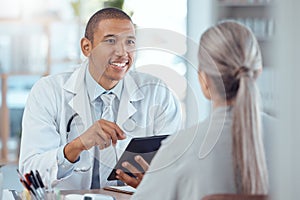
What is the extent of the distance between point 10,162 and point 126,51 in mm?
2325

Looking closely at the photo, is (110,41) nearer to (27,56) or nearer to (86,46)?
(86,46)

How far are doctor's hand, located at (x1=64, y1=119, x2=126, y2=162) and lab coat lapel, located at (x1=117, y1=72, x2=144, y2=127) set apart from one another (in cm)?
2

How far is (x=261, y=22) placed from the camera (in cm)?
77

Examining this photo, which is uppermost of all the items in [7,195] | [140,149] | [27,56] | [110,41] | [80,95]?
[27,56]

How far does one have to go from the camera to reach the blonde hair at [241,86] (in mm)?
857

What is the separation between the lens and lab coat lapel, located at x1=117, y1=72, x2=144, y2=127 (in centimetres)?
110

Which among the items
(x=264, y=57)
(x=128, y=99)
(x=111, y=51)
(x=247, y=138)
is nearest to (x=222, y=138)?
(x=247, y=138)

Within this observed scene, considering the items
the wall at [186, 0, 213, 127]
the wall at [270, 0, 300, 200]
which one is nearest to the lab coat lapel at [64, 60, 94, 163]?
the wall at [186, 0, 213, 127]

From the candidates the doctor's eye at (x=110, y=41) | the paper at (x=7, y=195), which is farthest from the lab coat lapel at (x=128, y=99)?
the paper at (x=7, y=195)

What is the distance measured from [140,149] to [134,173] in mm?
44

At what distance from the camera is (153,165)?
94 cm

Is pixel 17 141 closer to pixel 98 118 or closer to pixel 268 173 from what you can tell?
pixel 98 118

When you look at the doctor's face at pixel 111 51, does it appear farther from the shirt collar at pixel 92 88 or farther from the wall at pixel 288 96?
the wall at pixel 288 96

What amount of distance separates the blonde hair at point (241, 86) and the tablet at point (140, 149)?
145 millimetres
